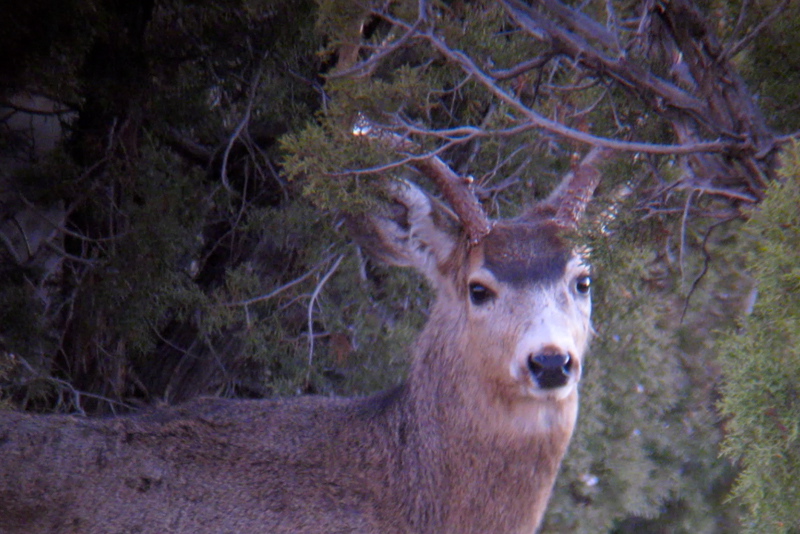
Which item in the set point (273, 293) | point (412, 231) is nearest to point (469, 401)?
point (412, 231)

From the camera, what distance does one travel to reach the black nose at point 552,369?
4547 mm

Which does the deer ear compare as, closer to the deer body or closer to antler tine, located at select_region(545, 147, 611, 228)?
the deer body

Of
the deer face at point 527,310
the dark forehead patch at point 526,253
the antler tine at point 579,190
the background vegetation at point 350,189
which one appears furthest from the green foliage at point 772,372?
the antler tine at point 579,190

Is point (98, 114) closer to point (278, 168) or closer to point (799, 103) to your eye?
point (278, 168)

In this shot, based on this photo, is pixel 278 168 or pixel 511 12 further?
pixel 278 168

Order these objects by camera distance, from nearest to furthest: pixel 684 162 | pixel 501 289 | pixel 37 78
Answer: pixel 684 162 < pixel 501 289 < pixel 37 78

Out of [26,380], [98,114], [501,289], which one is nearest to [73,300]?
[26,380]

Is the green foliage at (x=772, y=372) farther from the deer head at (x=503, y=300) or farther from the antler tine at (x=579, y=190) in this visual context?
the antler tine at (x=579, y=190)

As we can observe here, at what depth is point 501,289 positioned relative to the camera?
16.8 feet

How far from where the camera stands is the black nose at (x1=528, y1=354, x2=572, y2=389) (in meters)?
4.55

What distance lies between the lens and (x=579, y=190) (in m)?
5.56

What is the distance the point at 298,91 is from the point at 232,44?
0.62m

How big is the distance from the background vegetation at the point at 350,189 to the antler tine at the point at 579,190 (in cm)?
16

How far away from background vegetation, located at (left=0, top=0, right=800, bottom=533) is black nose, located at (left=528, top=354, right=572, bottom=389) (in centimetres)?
56
